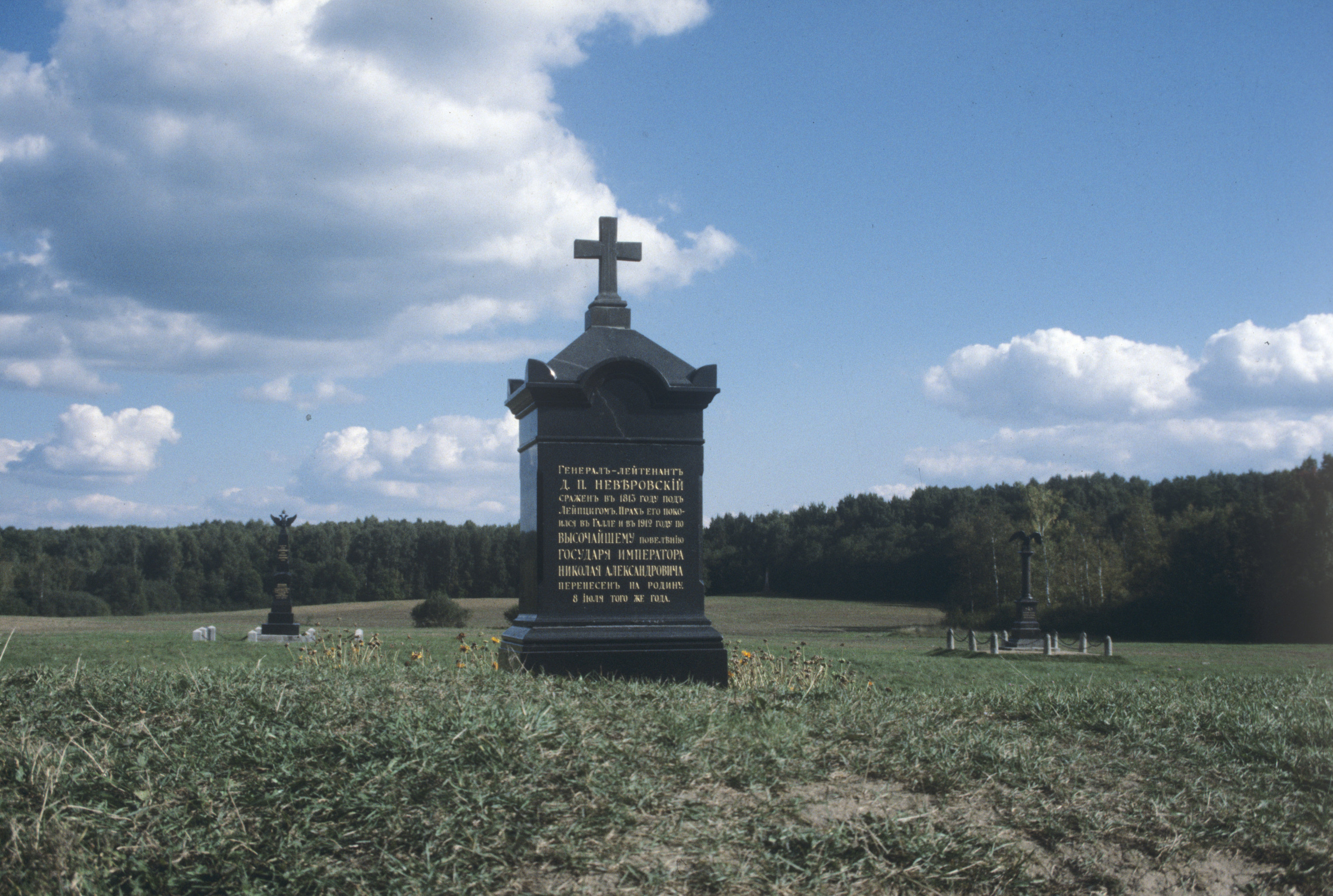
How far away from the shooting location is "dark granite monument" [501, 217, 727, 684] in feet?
26.7

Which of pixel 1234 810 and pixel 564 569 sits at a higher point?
pixel 564 569

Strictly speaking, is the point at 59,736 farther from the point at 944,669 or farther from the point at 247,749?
the point at 944,669

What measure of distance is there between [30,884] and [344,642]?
7560 millimetres

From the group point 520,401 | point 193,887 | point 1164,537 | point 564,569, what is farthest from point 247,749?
point 1164,537

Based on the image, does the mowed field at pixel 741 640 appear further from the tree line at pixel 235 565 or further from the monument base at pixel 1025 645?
the tree line at pixel 235 565

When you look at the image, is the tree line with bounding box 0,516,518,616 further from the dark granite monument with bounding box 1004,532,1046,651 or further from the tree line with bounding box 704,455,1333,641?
the dark granite monument with bounding box 1004,532,1046,651

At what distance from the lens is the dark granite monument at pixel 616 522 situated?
26.7 feet

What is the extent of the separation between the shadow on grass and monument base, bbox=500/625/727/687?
40.6 feet

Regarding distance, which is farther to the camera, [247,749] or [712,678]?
[712,678]

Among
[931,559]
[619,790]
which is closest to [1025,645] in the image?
[619,790]

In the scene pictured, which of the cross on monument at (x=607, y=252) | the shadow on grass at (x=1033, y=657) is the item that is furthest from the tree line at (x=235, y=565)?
the cross on monument at (x=607, y=252)

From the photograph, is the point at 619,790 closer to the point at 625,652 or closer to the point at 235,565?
the point at 625,652

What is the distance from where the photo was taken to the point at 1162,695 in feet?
23.5

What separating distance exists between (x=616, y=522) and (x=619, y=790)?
4.57 meters
